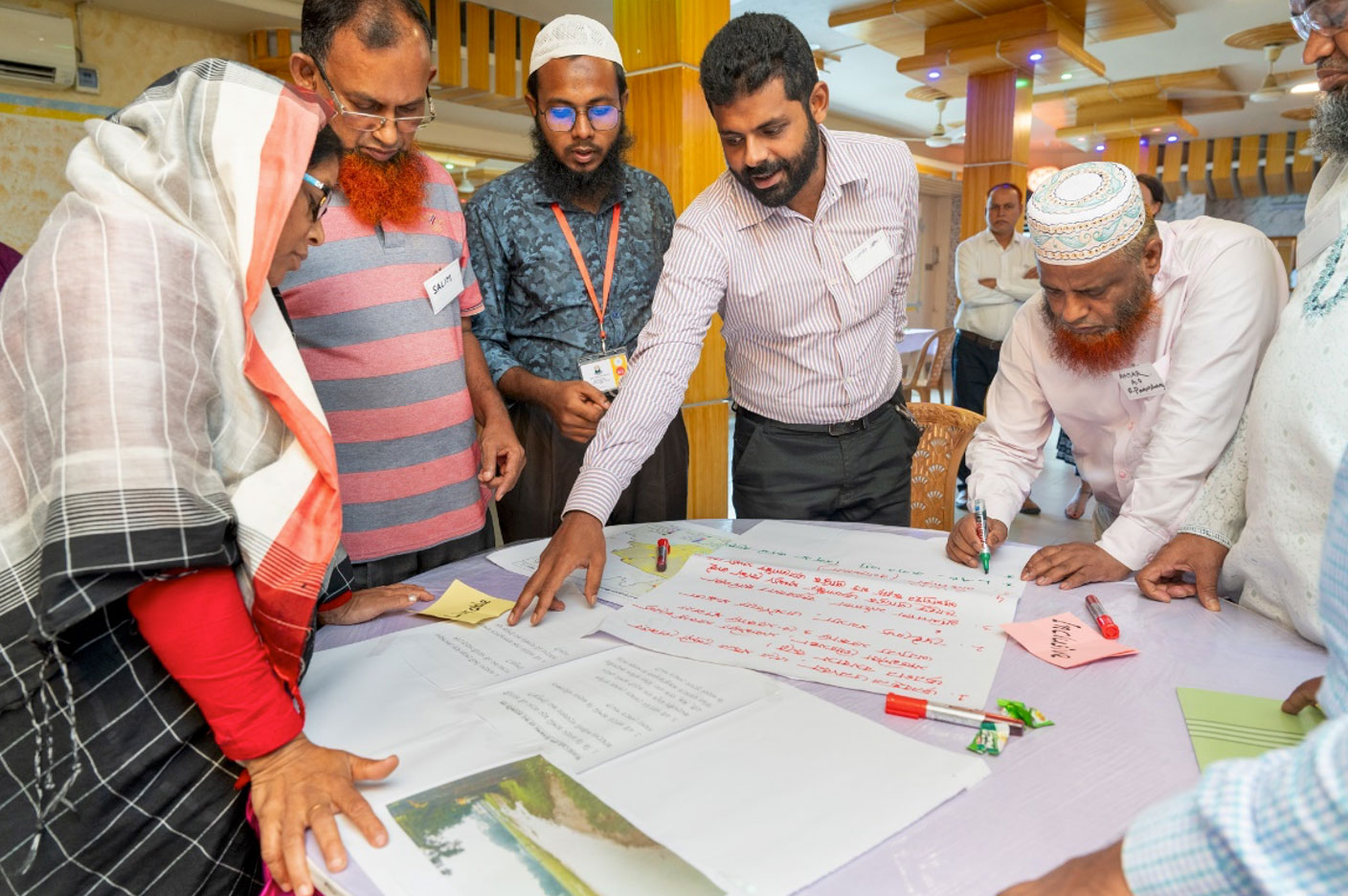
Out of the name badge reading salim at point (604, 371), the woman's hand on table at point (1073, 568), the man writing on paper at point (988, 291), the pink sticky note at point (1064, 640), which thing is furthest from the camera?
the man writing on paper at point (988, 291)

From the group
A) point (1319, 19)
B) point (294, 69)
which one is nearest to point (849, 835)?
point (1319, 19)

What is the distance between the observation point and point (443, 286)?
1894 mm

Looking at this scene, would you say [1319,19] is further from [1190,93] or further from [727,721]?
[1190,93]

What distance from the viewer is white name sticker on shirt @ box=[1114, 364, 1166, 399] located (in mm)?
1762

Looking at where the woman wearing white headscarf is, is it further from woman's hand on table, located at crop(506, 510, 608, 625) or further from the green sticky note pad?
the green sticky note pad

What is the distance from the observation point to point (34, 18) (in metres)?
5.41

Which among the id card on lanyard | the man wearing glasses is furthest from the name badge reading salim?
the man wearing glasses

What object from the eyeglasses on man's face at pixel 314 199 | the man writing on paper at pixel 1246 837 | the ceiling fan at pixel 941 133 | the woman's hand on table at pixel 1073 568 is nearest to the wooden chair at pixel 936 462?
the woman's hand on table at pixel 1073 568

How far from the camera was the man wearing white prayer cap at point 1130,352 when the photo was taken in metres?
1.63

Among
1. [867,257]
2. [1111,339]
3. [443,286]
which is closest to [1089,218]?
[1111,339]

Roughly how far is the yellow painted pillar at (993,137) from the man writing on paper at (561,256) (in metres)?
6.07

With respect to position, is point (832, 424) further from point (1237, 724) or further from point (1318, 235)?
point (1237, 724)

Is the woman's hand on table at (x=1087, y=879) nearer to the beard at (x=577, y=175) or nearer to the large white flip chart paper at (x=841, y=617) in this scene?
the large white flip chart paper at (x=841, y=617)

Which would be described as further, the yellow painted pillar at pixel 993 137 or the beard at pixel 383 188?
the yellow painted pillar at pixel 993 137
